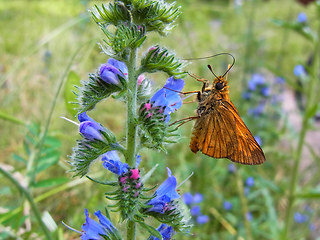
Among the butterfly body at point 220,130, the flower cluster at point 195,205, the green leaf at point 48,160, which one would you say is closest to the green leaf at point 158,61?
the butterfly body at point 220,130

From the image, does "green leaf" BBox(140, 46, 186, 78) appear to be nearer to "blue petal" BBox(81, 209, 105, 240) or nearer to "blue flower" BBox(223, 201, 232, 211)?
"blue petal" BBox(81, 209, 105, 240)

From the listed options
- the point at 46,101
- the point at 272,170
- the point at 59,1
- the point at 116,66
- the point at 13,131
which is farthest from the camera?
the point at 59,1

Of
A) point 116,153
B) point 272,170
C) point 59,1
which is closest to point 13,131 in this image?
point 116,153

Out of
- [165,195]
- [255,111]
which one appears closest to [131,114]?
[165,195]

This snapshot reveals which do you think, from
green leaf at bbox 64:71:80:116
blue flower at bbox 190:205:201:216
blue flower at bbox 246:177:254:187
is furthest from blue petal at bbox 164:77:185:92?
blue flower at bbox 246:177:254:187

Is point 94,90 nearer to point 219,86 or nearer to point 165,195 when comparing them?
point 165,195

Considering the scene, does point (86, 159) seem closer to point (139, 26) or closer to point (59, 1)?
point (139, 26)
